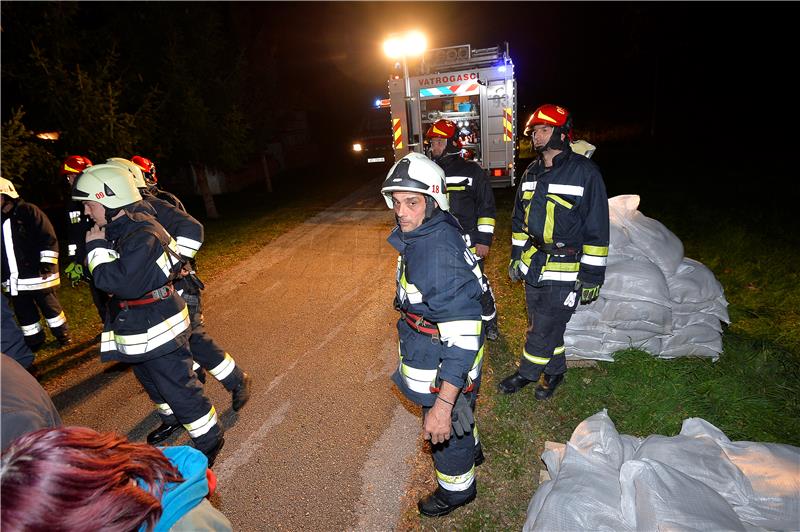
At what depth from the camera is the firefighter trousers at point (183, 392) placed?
2.98 metres

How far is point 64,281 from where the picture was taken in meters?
7.62

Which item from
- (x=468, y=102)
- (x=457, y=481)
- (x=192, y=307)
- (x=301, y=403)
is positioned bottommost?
(x=301, y=403)

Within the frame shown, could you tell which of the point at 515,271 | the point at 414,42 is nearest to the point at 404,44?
the point at 414,42

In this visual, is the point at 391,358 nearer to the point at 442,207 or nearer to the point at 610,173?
the point at 442,207

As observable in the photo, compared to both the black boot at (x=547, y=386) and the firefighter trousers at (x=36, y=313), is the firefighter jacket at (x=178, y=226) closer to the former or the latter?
the firefighter trousers at (x=36, y=313)

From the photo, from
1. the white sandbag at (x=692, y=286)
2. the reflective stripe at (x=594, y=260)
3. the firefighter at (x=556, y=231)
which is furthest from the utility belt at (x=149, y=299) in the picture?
the white sandbag at (x=692, y=286)

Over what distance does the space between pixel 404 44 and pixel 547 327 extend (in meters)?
6.00

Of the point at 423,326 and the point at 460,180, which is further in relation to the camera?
the point at 460,180

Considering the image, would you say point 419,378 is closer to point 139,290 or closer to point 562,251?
point 562,251

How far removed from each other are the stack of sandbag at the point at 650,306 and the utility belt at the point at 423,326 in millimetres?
2220

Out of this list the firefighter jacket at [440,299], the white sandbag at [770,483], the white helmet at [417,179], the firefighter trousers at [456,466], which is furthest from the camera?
the firefighter trousers at [456,466]

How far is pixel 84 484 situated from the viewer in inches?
39.7

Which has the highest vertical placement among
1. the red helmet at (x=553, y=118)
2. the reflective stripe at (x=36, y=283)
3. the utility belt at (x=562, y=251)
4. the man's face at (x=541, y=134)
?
the red helmet at (x=553, y=118)

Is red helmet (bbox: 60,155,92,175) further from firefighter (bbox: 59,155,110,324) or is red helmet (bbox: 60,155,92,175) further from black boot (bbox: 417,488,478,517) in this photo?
black boot (bbox: 417,488,478,517)
